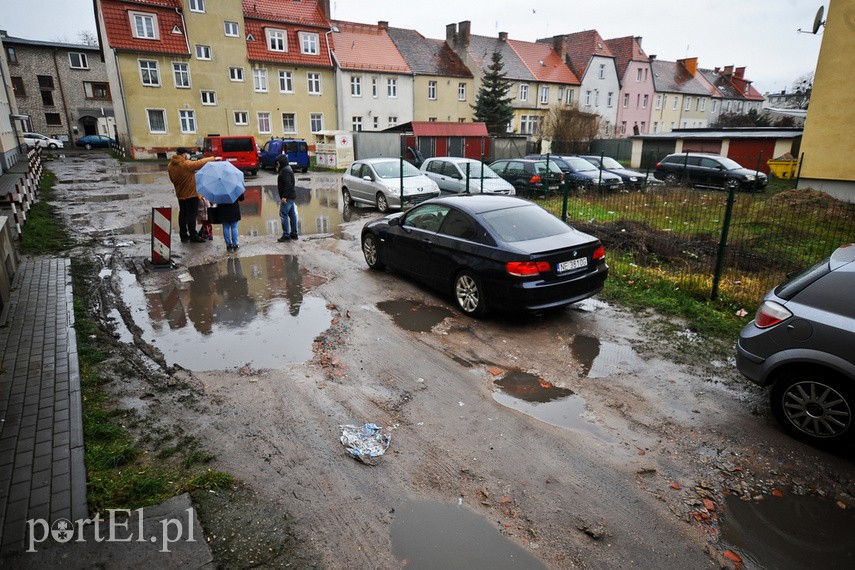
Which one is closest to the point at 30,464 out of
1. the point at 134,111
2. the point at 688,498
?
the point at 688,498

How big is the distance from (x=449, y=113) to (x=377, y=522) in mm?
45467

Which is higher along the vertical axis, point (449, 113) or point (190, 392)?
point (449, 113)

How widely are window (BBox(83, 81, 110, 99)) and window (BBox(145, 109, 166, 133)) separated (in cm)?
2662

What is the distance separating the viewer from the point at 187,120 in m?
35.5

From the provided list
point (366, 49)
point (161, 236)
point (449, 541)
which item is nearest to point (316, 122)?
point (366, 49)

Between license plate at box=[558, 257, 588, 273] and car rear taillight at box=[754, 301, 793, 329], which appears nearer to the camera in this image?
car rear taillight at box=[754, 301, 793, 329]

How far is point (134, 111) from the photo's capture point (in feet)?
110

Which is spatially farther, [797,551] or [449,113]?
[449,113]

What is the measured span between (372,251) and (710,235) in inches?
293

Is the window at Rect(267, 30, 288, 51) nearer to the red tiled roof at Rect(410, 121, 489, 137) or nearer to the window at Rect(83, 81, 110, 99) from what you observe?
the red tiled roof at Rect(410, 121, 489, 137)

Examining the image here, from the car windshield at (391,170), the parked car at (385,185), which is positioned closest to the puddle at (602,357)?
the parked car at (385,185)

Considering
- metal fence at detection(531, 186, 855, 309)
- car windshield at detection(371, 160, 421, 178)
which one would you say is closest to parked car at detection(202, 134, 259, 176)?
car windshield at detection(371, 160, 421, 178)

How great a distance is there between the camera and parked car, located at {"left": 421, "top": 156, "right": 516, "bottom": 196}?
16.4m

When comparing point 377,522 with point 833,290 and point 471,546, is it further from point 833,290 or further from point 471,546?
point 833,290
